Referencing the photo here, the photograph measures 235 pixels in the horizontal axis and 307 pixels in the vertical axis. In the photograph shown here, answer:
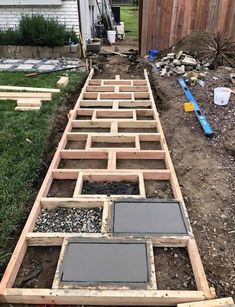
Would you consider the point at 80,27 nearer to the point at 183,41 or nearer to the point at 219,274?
the point at 183,41

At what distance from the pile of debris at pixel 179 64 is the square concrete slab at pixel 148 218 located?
4544mm

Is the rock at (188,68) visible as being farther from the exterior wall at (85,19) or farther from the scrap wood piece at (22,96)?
the exterior wall at (85,19)

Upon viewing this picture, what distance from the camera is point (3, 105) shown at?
5.07m

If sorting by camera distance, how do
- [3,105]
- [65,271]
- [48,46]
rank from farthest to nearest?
[48,46] → [3,105] → [65,271]

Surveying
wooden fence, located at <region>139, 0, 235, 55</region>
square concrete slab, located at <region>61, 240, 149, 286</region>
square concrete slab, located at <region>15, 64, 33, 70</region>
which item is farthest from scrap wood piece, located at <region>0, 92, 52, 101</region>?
wooden fence, located at <region>139, 0, 235, 55</region>

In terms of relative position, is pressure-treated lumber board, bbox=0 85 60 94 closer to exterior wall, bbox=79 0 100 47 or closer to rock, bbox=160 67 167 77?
rock, bbox=160 67 167 77

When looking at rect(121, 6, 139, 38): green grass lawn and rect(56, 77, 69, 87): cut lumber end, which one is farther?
rect(121, 6, 139, 38): green grass lawn

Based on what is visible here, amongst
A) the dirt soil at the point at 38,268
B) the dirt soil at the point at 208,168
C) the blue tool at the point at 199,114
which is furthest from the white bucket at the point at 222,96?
the dirt soil at the point at 38,268

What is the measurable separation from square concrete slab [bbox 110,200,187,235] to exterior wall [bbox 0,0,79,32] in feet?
23.6

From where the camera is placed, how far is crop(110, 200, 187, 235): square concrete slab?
8.34 ft

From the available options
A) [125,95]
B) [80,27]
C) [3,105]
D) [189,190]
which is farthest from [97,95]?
[80,27]

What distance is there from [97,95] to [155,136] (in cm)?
205

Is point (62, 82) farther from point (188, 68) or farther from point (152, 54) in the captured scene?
point (152, 54)

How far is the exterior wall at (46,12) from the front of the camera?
324 inches
